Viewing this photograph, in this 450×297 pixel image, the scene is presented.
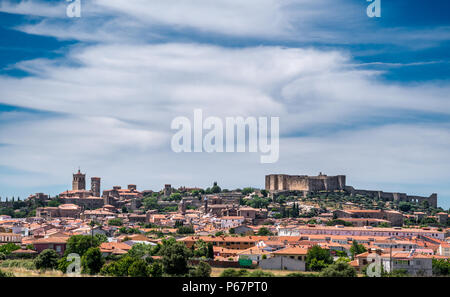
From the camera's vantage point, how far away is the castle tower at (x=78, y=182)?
4193 inches

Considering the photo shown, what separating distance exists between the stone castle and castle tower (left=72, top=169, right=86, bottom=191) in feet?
119

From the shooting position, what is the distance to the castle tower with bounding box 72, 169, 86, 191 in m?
106

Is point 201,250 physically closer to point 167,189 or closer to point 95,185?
point 167,189

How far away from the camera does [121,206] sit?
305 feet

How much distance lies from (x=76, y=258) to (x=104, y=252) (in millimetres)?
5503

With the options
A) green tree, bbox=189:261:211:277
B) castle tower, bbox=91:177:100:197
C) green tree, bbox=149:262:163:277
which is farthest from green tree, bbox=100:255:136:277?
castle tower, bbox=91:177:100:197

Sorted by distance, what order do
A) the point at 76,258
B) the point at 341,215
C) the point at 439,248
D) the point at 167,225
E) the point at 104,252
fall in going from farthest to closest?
the point at 341,215 < the point at 167,225 < the point at 439,248 < the point at 104,252 < the point at 76,258

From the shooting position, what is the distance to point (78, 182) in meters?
107

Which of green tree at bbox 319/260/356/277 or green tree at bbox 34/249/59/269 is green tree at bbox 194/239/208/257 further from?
green tree at bbox 319/260/356/277

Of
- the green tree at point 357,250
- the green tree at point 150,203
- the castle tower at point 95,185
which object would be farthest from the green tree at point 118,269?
the castle tower at point 95,185

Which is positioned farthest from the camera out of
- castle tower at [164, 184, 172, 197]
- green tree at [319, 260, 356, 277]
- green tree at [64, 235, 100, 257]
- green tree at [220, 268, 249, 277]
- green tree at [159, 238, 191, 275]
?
castle tower at [164, 184, 172, 197]

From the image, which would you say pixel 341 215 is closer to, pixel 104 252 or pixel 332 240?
pixel 332 240
